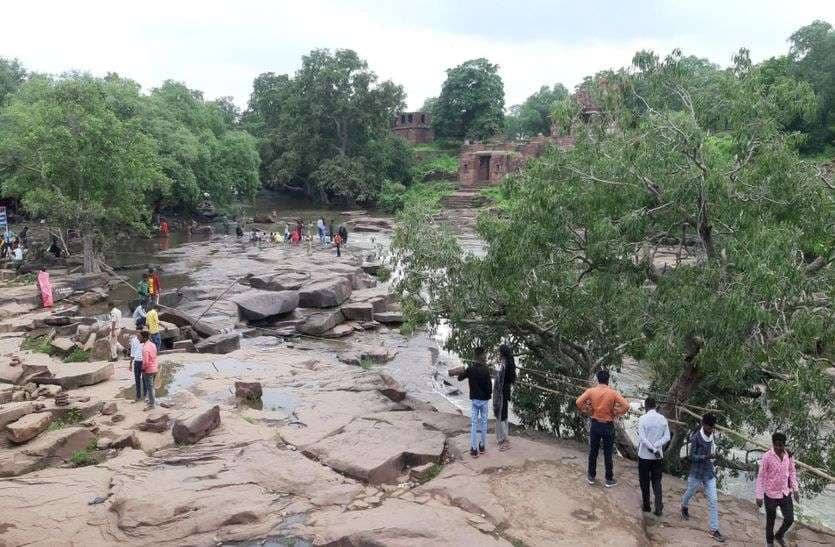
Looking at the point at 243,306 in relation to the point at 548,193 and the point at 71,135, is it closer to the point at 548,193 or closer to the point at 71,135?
the point at 71,135

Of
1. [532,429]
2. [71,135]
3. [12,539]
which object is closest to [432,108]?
[71,135]

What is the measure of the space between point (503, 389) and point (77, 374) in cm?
874

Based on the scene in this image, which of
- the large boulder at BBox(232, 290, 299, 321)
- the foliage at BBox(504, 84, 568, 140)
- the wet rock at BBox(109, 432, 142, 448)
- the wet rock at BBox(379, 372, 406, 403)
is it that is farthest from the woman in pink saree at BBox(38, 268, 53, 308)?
the foliage at BBox(504, 84, 568, 140)

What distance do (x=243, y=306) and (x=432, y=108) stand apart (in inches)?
2555

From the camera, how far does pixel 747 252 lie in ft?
25.2

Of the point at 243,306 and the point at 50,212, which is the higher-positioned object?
the point at 50,212

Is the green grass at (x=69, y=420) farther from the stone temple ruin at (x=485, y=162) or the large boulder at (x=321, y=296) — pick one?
the stone temple ruin at (x=485, y=162)

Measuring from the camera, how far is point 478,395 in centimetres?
913

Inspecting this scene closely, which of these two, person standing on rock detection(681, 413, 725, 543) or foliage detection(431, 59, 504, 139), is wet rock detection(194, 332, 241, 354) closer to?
person standing on rock detection(681, 413, 725, 543)

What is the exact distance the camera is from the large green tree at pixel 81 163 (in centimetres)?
2441

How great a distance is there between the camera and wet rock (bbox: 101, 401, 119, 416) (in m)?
10.8

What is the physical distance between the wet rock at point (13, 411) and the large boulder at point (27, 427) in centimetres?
9

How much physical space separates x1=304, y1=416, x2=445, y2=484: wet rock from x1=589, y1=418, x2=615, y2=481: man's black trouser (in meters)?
2.35

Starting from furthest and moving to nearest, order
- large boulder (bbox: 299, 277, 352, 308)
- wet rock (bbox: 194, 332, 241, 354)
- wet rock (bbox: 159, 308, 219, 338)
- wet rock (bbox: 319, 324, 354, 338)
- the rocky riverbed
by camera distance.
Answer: large boulder (bbox: 299, 277, 352, 308), wet rock (bbox: 319, 324, 354, 338), wet rock (bbox: 159, 308, 219, 338), wet rock (bbox: 194, 332, 241, 354), the rocky riverbed
